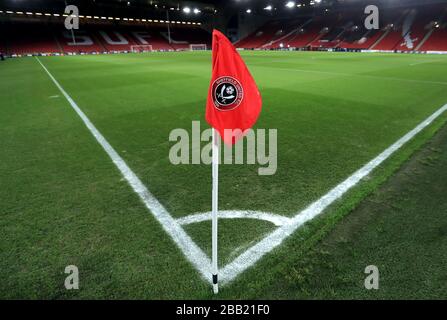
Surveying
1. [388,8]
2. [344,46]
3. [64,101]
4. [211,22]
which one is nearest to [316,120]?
[64,101]

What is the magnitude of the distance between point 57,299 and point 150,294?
695 millimetres

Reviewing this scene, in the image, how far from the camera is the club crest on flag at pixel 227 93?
203 centimetres

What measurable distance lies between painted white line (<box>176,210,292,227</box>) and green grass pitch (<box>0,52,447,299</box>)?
0.29 feet

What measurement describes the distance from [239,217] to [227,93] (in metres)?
1.60

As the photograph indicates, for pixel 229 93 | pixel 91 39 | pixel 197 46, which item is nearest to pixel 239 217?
pixel 229 93

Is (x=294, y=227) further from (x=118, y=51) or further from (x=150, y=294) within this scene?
(x=118, y=51)

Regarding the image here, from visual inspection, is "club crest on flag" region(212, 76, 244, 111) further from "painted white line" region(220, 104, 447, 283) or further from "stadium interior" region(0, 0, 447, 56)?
"stadium interior" region(0, 0, 447, 56)

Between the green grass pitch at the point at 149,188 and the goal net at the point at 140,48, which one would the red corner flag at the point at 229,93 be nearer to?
the green grass pitch at the point at 149,188

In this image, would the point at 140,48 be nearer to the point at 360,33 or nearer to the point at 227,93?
the point at 360,33

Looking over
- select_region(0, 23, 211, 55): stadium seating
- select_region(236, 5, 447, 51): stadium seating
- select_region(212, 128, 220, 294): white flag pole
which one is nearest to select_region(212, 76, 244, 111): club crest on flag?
select_region(212, 128, 220, 294): white flag pole

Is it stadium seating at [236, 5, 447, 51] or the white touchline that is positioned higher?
stadium seating at [236, 5, 447, 51]

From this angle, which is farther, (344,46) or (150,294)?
(344,46)

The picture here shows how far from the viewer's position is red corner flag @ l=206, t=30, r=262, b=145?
2.02 metres

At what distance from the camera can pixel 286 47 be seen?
5225 cm
